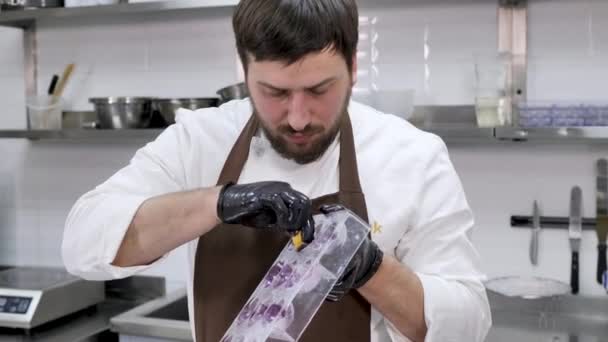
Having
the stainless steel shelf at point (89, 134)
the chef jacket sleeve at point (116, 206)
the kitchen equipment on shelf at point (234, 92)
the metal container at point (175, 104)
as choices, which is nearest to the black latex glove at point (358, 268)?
the chef jacket sleeve at point (116, 206)

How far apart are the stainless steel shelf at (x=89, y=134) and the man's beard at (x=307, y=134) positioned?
121 cm

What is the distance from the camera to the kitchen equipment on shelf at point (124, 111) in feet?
8.34

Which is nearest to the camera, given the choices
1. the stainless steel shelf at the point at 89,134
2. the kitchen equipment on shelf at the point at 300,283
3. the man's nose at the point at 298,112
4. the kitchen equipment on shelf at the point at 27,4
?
the kitchen equipment on shelf at the point at 300,283

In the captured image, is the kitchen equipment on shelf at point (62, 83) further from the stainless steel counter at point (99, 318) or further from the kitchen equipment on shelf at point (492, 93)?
the kitchen equipment on shelf at point (492, 93)

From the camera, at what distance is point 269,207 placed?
1126mm

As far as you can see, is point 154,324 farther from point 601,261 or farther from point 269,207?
point 601,261

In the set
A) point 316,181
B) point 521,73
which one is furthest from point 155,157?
point 521,73

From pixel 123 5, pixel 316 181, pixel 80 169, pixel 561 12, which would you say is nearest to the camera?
pixel 316 181

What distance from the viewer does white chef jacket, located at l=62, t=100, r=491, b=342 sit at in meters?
1.31

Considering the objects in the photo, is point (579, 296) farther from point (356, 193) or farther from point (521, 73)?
point (356, 193)

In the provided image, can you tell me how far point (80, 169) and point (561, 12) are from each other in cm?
202

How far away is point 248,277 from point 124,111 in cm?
137

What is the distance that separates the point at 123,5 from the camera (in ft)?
8.23

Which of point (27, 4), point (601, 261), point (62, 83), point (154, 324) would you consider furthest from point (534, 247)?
point (27, 4)
